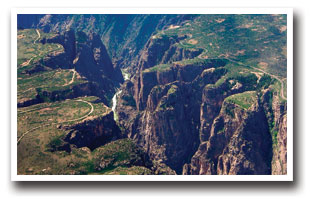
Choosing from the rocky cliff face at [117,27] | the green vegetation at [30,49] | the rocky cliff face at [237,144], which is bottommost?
the rocky cliff face at [237,144]

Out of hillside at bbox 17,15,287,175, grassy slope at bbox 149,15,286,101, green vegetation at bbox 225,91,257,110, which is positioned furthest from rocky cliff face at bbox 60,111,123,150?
grassy slope at bbox 149,15,286,101

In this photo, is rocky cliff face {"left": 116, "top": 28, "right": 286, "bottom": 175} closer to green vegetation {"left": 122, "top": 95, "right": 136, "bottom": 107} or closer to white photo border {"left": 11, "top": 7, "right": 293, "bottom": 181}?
green vegetation {"left": 122, "top": 95, "right": 136, "bottom": 107}

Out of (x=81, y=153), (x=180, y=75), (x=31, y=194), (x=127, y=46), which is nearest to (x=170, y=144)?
(x=180, y=75)

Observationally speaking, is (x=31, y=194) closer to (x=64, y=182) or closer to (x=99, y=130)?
(x=64, y=182)

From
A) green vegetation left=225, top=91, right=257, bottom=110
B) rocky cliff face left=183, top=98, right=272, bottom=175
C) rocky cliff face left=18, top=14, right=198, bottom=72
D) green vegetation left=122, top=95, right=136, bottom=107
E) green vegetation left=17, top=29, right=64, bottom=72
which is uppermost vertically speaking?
rocky cliff face left=18, top=14, right=198, bottom=72

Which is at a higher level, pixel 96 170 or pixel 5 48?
pixel 5 48

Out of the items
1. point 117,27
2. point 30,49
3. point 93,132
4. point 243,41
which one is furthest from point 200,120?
point 117,27

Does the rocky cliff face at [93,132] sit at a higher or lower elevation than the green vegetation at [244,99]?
lower

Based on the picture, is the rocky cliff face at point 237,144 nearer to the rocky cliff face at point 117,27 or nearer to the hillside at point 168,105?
the hillside at point 168,105

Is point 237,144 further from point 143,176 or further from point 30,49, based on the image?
point 30,49

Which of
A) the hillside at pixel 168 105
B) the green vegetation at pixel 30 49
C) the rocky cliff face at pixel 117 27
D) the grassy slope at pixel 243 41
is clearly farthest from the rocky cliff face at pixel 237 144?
the rocky cliff face at pixel 117 27

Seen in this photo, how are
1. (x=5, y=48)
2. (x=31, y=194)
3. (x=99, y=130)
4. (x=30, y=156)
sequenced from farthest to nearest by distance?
1. (x=99, y=130)
2. (x=30, y=156)
3. (x=5, y=48)
4. (x=31, y=194)
